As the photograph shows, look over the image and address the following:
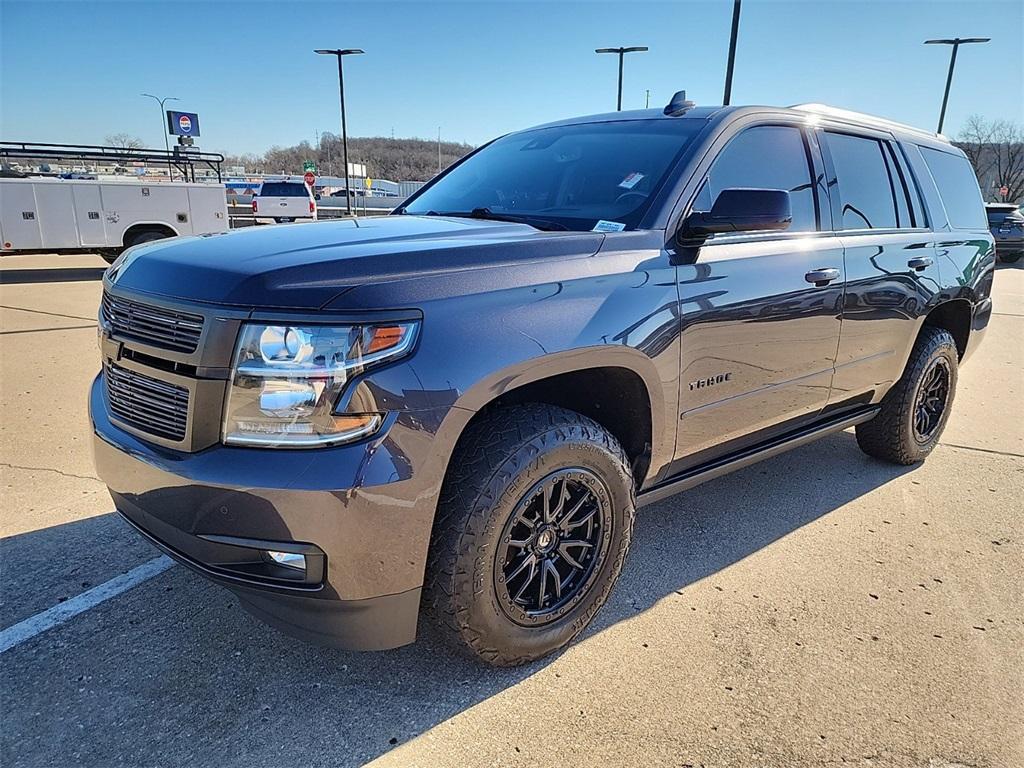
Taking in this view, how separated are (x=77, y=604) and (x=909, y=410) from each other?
4409 millimetres

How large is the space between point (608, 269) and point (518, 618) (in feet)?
3.98

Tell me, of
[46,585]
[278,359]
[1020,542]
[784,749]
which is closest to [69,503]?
[46,585]

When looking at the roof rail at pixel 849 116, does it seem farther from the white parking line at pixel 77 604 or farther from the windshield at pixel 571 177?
the white parking line at pixel 77 604

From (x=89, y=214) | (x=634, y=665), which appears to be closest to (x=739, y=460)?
(x=634, y=665)

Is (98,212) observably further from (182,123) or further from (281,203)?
(182,123)

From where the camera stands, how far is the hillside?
11588 cm

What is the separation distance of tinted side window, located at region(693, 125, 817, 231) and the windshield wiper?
23.0 inches

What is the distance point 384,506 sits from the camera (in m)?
1.94

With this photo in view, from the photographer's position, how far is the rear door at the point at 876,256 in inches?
140

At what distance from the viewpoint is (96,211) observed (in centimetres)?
1334

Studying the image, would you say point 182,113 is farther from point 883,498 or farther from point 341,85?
point 883,498

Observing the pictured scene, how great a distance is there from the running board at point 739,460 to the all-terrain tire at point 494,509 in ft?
1.33

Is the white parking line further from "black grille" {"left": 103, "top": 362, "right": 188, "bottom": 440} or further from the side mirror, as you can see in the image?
the side mirror

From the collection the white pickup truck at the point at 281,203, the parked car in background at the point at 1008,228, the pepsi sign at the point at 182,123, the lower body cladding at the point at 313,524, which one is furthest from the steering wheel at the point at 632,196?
the pepsi sign at the point at 182,123
